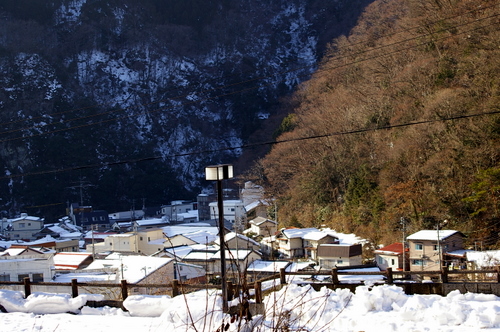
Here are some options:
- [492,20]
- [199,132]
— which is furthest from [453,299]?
[199,132]

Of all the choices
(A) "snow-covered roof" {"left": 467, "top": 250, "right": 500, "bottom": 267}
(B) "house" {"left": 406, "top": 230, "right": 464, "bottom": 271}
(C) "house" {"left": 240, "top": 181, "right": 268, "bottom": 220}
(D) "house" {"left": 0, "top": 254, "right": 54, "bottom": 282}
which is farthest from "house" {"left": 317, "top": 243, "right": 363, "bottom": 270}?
(C) "house" {"left": 240, "top": 181, "right": 268, "bottom": 220}

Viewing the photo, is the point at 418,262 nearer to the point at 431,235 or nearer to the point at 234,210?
the point at 431,235

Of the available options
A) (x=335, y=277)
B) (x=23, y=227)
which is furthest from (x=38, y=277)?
(x=23, y=227)

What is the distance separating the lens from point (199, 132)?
4981 centimetres

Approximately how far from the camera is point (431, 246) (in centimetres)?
1201

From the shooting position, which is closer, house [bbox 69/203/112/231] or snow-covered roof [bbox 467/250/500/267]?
snow-covered roof [bbox 467/250/500/267]

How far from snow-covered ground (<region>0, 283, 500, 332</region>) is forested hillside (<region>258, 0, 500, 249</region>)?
3.32 m

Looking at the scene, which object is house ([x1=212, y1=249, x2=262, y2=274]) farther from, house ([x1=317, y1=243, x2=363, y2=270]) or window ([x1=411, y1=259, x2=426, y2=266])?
window ([x1=411, y1=259, x2=426, y2=266])

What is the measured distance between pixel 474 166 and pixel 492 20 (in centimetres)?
410

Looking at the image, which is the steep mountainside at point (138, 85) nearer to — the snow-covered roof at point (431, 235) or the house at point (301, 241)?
the house at point (301, 241)

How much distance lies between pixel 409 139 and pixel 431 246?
335 cm

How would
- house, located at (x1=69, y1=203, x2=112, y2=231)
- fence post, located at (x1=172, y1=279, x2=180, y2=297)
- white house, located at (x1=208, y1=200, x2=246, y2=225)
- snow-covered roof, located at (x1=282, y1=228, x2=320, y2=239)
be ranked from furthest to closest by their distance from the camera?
house, located at (x1=69, y1=203, x2=112, y2=231), white house, located at (x1=208, y1=200, x2=246, y2=225), snow-covered roof, located at (x1=282, y1=228, x2=320, y2=239), fence post, located at (x1=172, y1=279, x2=180, y2=297)

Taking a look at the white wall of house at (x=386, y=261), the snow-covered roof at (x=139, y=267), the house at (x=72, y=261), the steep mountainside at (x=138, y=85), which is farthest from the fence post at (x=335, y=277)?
the steep mountainside at (x=138, y=85)

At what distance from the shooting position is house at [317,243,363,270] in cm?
1430
